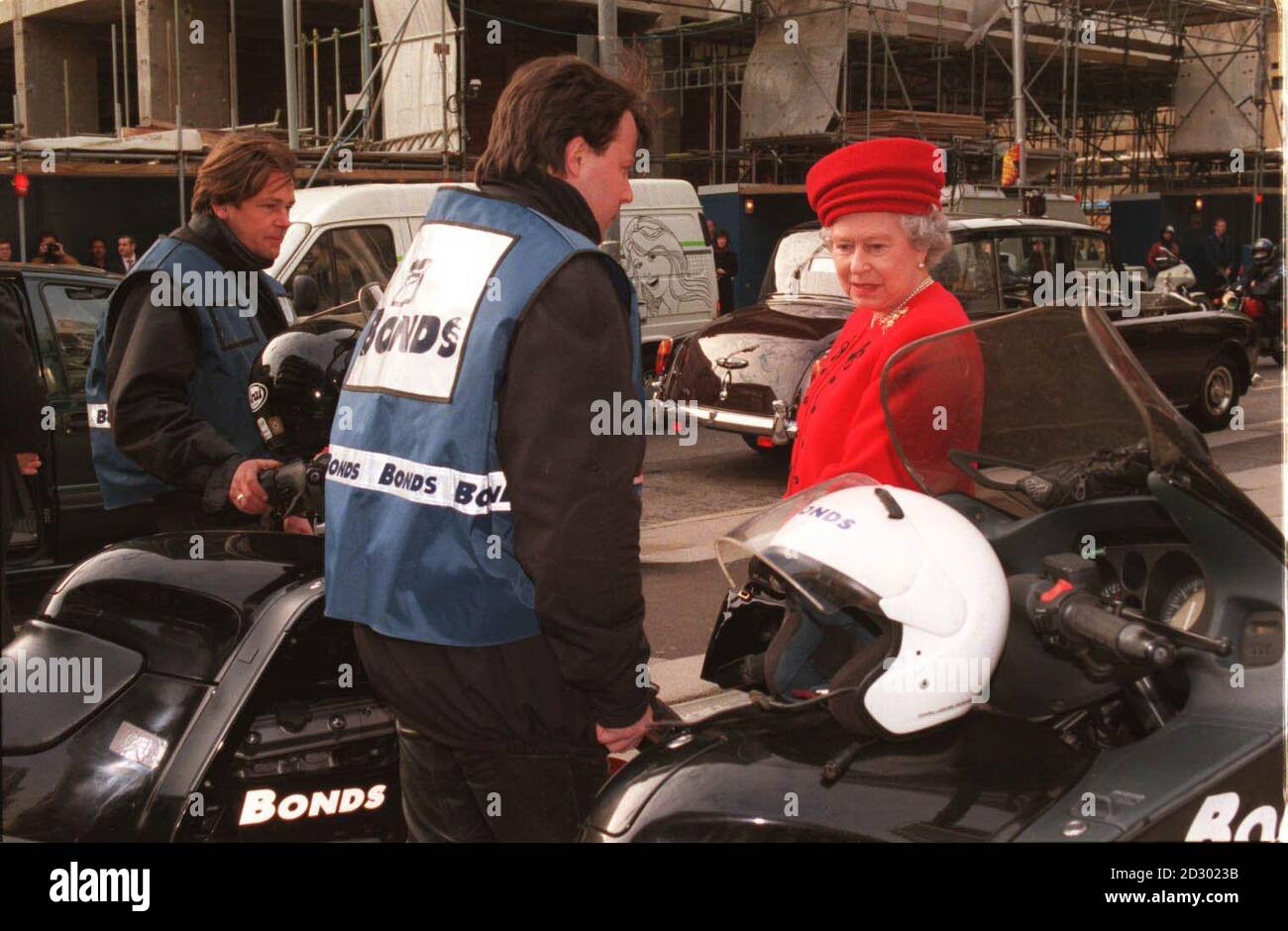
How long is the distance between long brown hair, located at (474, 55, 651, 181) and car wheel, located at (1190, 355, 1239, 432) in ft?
38.7

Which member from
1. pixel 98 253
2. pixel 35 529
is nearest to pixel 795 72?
pixel 98 253

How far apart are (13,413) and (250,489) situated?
1313 millimetres

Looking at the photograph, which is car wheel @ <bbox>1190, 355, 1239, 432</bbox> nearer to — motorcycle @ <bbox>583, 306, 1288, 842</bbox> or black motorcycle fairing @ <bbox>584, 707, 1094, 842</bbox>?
motorcycle @ <bbox>583, 306, 1288, 842</bbox>

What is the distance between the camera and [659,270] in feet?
50.4

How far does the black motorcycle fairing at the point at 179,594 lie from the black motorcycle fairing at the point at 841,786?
0.84 m

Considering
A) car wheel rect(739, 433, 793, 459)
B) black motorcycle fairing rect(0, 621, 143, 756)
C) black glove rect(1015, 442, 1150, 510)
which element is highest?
black glove rect(1015, 442, 1150, 510)

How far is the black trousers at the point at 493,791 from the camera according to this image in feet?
7.43

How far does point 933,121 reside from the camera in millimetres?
24266

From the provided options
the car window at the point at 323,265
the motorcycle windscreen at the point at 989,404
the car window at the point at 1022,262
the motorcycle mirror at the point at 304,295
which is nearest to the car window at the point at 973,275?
the car window at the point at 1022,262

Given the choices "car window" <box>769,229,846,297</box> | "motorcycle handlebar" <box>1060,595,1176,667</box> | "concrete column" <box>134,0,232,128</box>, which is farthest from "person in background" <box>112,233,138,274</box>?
"motorcycle handlebar" <box>1060,595,1176,667</box>

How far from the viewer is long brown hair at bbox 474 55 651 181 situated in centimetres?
227

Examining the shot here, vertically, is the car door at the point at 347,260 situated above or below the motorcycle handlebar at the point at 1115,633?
above

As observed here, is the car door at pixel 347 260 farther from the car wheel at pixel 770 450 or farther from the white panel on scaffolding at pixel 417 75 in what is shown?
the white panel on scaffolding at pixel 417 75
